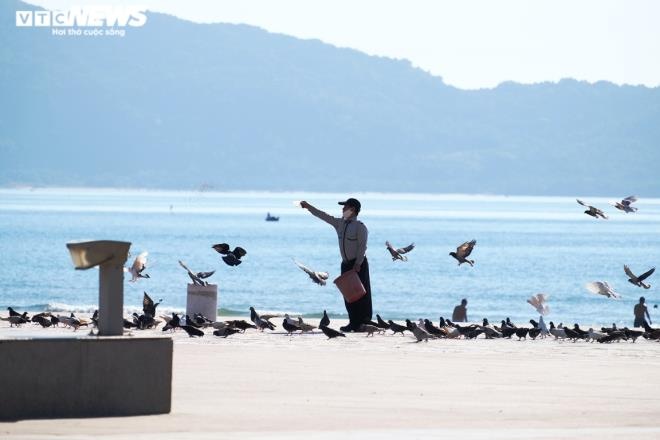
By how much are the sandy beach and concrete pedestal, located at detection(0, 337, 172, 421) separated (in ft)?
0.46

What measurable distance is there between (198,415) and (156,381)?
0.51m

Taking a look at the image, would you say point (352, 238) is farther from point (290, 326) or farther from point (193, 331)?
point (193, 331)

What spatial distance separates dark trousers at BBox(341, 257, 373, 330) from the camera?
1872 cm

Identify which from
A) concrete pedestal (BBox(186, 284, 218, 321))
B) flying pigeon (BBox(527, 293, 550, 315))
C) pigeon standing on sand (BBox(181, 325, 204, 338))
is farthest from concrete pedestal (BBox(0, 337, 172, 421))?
concrete pedestal (BBox(186, 284, 218, 321))

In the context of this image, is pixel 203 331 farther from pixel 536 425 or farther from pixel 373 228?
pixel 373 228

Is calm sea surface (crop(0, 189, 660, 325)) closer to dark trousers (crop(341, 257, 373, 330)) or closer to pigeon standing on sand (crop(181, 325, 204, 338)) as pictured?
dark trousers (crop(341, 257, 373, 330))

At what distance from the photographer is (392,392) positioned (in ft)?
40.3

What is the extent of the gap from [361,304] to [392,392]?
679 cm

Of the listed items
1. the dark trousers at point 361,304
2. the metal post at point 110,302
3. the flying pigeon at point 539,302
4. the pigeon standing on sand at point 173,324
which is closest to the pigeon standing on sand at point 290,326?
the dark trousers at point 361,304

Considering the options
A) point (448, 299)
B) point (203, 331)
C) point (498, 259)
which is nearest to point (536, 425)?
point (203, 331)

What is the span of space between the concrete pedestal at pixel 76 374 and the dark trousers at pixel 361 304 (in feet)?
29.0

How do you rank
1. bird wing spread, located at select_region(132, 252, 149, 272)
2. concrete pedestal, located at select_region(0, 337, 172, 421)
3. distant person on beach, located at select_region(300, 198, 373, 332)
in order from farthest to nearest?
bird wing spread, located at select_region(132, 252, 149, 272) < distant person on beach, located at select_region(300, 198, 373, 332) < concrete pedestal, located at select_region(0, 337, 172, 421)

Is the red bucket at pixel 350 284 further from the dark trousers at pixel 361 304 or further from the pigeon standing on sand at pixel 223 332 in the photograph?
the pigeon standing on sand at pixel 223 332

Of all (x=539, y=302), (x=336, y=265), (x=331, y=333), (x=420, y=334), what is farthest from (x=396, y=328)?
(x=336, y=265)
